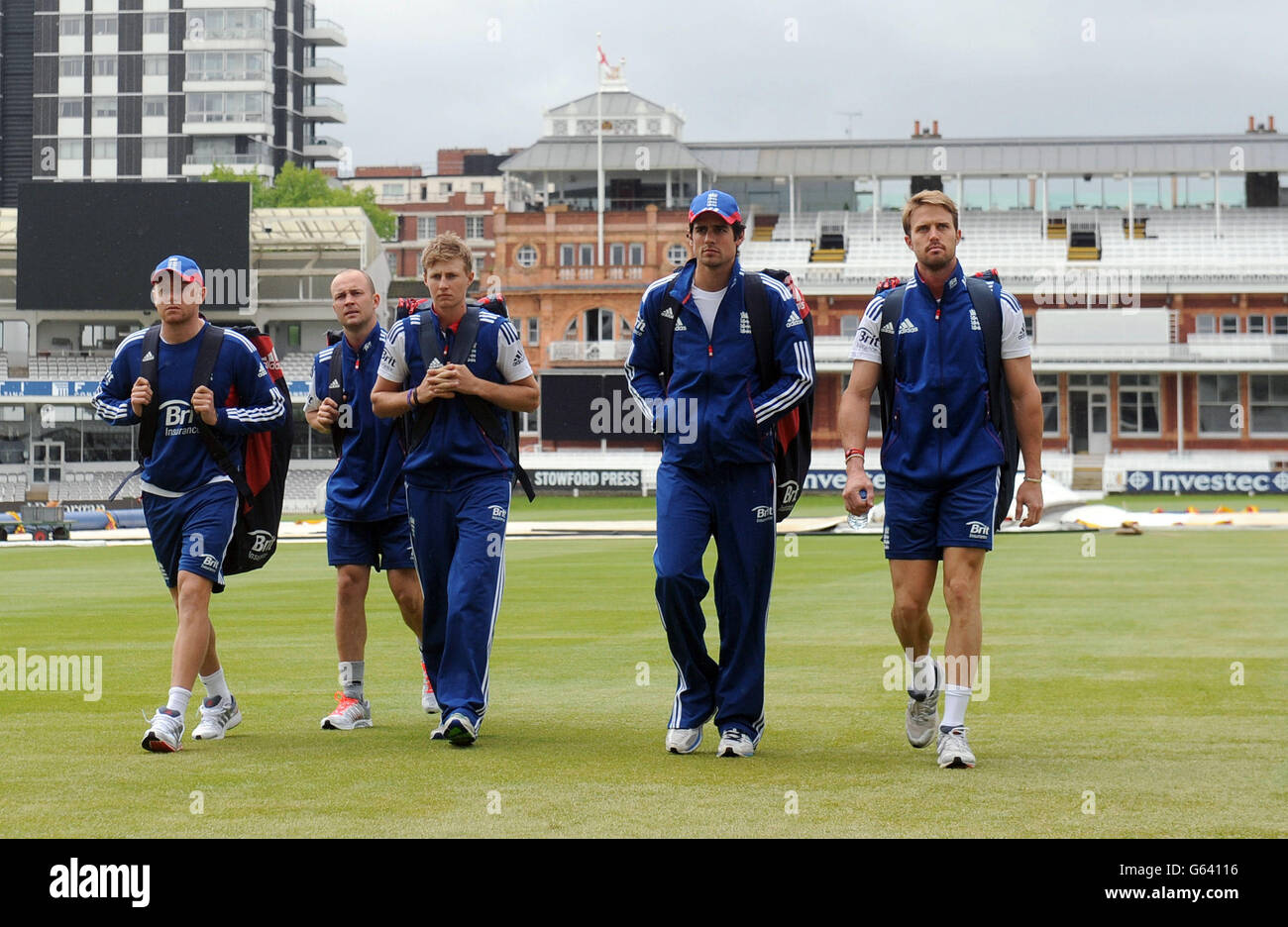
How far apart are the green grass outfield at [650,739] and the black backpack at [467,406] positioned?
57.3 inches

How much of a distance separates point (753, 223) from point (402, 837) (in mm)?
76250

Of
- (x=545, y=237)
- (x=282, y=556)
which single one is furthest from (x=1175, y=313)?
(x=282, y=556)

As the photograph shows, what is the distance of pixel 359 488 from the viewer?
29.8 ft

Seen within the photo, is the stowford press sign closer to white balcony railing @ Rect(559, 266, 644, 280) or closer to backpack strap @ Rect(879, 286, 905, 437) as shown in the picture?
white balcony railing @ Rect(559, 266, 644, 280)

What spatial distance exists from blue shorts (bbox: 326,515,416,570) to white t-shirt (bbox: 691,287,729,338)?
2113 mm

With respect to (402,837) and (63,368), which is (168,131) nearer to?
(63,368)

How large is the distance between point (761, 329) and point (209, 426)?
276cm

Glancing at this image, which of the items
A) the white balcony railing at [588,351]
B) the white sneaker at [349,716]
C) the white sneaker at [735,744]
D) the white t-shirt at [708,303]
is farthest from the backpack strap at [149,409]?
the white balcony railing at [588,351]

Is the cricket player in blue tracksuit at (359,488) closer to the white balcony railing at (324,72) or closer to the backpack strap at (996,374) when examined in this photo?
the backpack strap at (996,374)

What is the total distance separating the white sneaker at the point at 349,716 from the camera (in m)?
8.64

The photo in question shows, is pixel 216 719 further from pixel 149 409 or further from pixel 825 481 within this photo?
pixel 825 481

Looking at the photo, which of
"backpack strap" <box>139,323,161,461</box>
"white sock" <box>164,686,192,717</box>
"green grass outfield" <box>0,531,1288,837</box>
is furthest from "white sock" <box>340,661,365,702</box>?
"backpack strap" <box>139,323,161,461</box>

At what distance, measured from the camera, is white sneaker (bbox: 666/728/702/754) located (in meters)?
7.77

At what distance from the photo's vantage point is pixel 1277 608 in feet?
52.9
